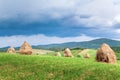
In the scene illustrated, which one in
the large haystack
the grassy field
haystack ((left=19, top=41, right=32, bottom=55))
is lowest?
the grassy field

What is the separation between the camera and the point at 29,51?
2840 inches

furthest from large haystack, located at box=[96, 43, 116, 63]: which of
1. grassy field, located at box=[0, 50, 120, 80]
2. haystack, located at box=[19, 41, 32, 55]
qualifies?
haystack, located at box=[19, 41, 32, 55]

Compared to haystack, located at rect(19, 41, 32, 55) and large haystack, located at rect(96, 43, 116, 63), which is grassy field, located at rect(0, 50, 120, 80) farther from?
haystack, located at rect(19, 41, 32, 55)

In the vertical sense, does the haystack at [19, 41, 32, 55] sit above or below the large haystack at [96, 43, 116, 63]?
above

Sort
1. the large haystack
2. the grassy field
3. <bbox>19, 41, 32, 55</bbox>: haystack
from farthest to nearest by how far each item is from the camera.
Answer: <bbox>19, 41, 32, 55</bbox>: haystack
the large haystack
the grassy field

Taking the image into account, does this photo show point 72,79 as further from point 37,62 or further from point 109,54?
point 109,54

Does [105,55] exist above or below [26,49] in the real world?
below

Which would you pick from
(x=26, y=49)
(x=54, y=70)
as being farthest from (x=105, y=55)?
(x=26, y=49)

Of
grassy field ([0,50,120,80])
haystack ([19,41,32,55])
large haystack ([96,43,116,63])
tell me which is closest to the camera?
grassy field ([0,50,120,80])

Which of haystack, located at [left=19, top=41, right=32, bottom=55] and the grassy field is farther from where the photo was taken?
haystack, located at [left=19, top=41, right=32, bottom=55]

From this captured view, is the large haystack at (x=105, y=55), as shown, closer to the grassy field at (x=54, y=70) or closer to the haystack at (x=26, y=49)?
the grassy field at (x=54, y=70)

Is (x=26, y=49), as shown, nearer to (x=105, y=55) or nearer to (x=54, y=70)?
(x=105, y=55)

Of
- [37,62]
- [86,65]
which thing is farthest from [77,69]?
[37,62]

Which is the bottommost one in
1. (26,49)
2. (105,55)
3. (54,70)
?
(54,70)
